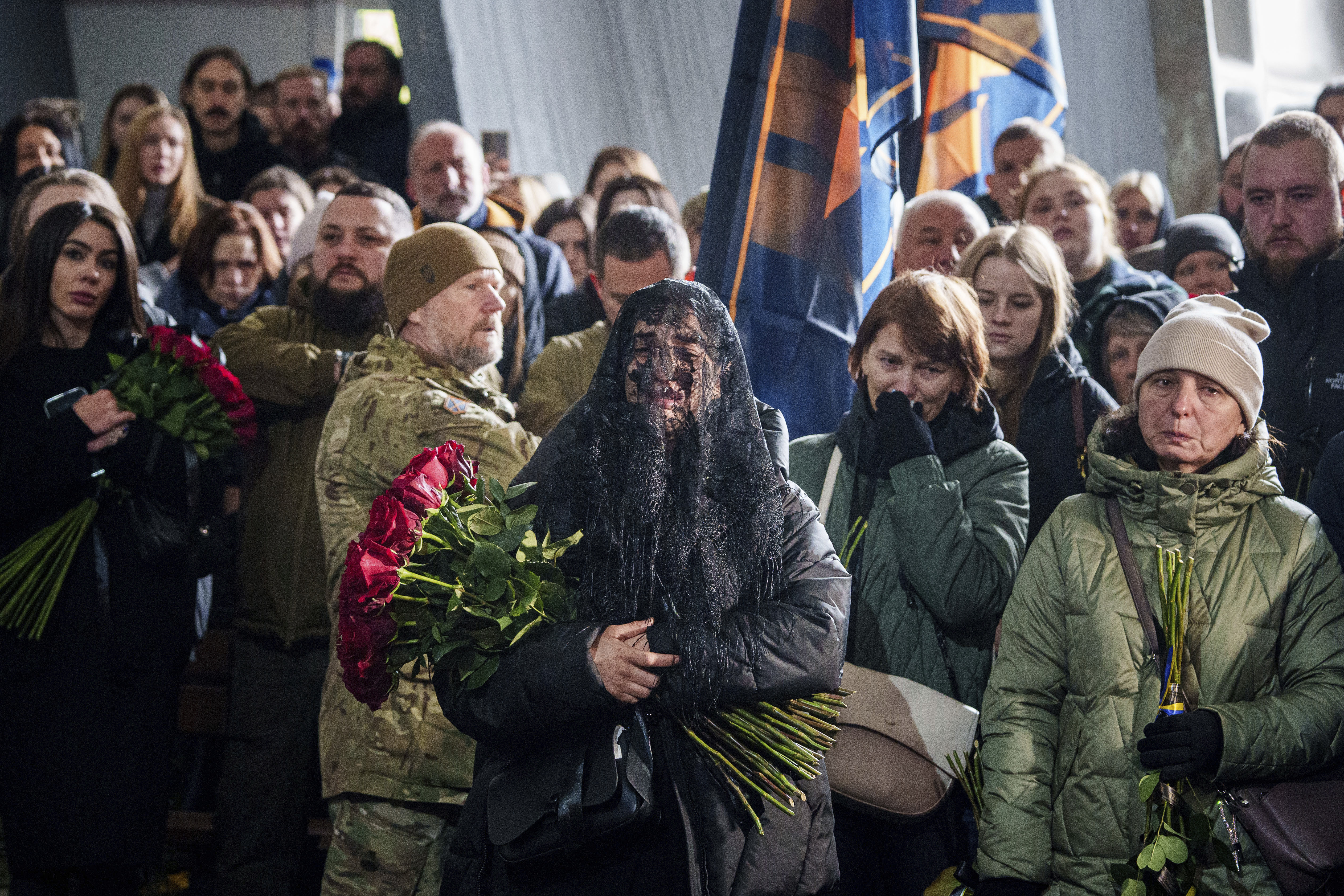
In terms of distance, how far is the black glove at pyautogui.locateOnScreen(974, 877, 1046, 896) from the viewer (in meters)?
3.07

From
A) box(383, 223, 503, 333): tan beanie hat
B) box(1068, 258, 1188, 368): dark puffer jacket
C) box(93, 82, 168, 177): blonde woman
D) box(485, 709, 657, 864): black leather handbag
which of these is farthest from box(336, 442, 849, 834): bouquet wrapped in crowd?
box(93, 82, 168, 177): blonde woman

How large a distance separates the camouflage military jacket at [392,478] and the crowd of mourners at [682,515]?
0.01 m

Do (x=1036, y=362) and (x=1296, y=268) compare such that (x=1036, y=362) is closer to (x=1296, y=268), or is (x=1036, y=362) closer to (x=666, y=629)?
(x=1296, y=268)

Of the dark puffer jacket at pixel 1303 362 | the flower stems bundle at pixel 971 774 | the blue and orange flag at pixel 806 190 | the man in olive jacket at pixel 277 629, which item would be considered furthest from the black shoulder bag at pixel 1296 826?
the man in olive jacket at pixel 277 629

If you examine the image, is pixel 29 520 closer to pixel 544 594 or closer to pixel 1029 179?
pixel 544 594

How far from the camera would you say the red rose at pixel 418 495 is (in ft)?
9.60

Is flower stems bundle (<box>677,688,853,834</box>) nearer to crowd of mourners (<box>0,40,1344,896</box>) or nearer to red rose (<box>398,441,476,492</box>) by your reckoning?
crowd of mourners (<box>0,40,1344,896</box>)

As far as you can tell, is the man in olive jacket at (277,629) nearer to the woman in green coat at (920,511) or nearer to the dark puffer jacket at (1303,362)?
the woman in green coat at (920,511)

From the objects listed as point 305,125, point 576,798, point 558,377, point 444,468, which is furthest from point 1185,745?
point 305,125

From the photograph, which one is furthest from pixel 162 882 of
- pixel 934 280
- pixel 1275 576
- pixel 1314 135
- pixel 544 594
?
pixel 1314 135

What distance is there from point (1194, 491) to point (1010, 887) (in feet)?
3.18

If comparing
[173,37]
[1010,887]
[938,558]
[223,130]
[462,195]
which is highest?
[173,37]

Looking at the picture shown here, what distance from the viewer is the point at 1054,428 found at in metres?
4.21

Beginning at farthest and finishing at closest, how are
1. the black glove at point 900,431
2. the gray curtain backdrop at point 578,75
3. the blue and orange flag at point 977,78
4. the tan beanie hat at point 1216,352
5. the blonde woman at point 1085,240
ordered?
the gray curtain backdrop at point 578,75 → the blue and orange flag at point 977,78 → the blonde woman at point 1085,240 → the black glove at point 900,431 → the tan beanie hat at point 1216,352
